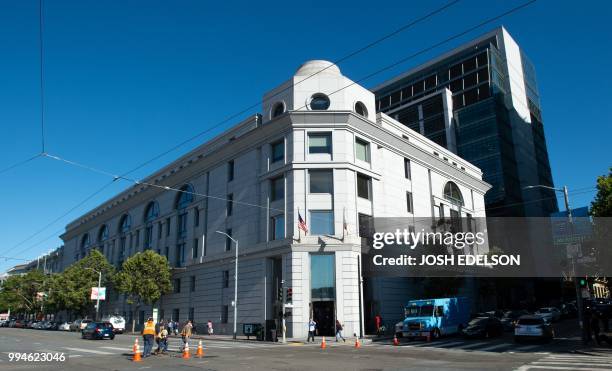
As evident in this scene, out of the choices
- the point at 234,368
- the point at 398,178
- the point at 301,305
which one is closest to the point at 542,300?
the point at 398,178

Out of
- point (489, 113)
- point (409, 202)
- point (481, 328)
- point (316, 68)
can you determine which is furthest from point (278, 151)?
point (489, 113)

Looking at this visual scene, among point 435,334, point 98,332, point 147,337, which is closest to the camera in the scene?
point 147,337

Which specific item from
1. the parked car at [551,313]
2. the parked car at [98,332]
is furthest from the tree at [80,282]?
the parked car at [551,313]

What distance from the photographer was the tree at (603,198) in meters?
27.3

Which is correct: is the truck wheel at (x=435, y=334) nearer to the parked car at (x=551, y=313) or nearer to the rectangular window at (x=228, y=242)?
the parked car at (x=551, y=313)

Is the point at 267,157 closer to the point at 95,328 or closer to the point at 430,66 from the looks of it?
the point at 95,328

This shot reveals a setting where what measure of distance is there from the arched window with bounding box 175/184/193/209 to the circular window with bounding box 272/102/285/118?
53.2 ft

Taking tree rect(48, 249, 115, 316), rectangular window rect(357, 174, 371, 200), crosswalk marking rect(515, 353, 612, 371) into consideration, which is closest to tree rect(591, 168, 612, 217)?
crosswalk marking rect(515, 353, 612, 371)

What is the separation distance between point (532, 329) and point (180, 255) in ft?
132

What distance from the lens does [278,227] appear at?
42812 millimetres

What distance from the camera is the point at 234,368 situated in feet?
54.3

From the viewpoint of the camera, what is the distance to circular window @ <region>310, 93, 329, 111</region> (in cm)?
4417

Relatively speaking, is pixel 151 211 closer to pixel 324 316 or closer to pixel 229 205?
pixel 229 205

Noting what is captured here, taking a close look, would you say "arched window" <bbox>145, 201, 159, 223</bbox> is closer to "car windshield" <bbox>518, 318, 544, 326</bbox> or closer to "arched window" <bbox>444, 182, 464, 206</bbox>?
"arched window" <bbox>444, 182, 464, 206</bbox>
